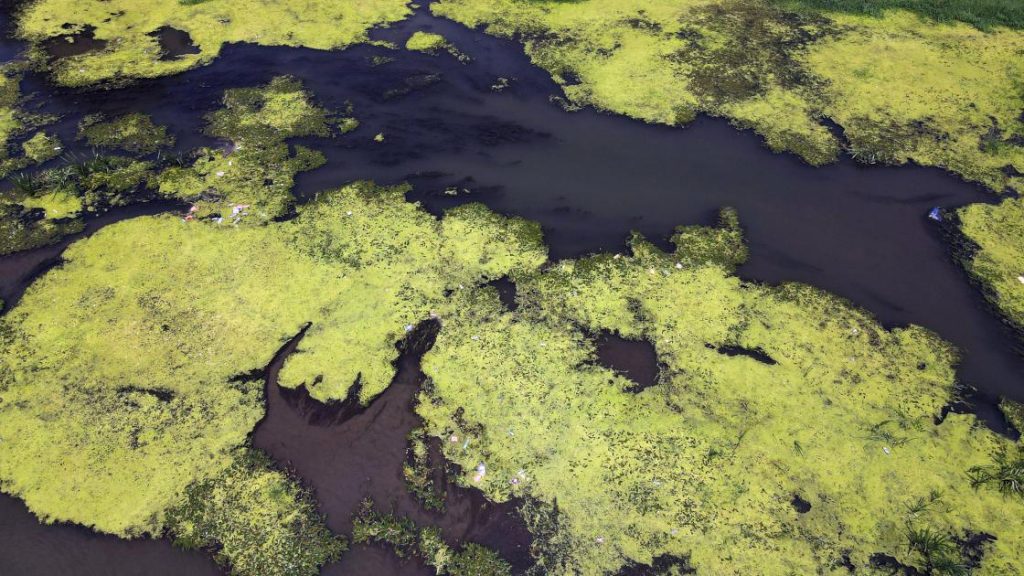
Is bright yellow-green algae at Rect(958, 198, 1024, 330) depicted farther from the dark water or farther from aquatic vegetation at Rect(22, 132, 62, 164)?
aquatic vegetation at Rect(22, 132, 62, 164)

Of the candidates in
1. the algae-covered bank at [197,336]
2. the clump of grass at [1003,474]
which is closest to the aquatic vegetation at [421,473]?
the algae-covered bank at [197,336]

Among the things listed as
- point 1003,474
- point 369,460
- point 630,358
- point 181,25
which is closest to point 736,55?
point 630,358

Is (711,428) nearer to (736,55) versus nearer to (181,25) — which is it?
(736,55)

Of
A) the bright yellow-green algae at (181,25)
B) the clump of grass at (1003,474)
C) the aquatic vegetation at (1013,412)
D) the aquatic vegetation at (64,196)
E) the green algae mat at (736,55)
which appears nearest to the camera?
the clump of grass at (1003,474)

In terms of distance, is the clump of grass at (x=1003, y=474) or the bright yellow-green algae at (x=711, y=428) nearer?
the bright yellow-green algae at (x=711, y=428)

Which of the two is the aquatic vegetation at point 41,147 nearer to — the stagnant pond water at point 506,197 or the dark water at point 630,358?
the stagnant pond water at point 506,197

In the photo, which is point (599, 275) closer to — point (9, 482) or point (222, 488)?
point (222, 488)

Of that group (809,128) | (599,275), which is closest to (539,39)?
(809,128)
